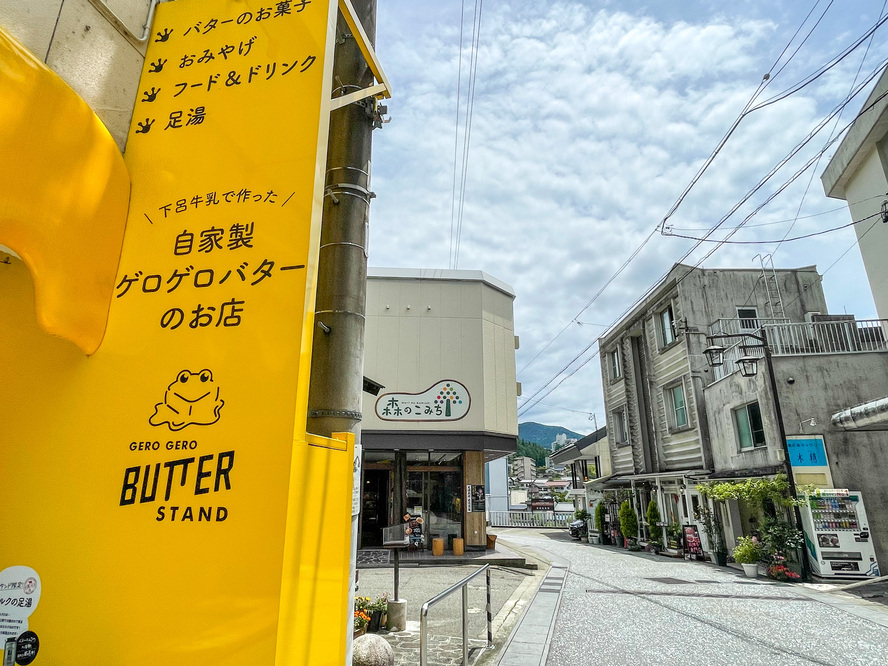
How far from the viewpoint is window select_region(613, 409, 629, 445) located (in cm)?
2400

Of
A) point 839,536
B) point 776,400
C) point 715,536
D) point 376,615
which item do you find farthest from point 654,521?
point 376,615

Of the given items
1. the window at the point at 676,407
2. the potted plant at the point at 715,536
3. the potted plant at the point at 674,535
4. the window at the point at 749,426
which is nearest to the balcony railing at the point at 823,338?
the window at the point at 749,426

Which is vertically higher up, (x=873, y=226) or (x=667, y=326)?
(x=873, y=226)

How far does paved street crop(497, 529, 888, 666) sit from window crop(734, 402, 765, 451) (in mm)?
4208

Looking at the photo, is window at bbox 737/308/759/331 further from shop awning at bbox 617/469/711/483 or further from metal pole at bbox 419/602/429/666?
metal pole at bbox 419/602/429/666

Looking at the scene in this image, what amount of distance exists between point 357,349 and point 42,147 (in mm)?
1833

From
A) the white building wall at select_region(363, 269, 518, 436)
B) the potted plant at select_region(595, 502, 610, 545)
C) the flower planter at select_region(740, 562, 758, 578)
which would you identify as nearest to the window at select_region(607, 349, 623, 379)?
the potted plant at select_region(595, 502, 610, 545)

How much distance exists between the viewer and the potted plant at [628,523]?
66.2 feet

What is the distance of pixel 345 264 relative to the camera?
3.24 m

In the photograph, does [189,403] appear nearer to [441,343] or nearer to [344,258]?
[344,258]

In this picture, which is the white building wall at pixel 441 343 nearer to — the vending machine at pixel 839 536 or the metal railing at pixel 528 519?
the vending machine at pixel 839 536

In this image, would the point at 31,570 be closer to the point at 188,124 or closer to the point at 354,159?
the point at 188,124

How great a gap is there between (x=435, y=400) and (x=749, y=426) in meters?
9.55

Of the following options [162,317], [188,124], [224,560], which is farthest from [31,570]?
[188,124]
